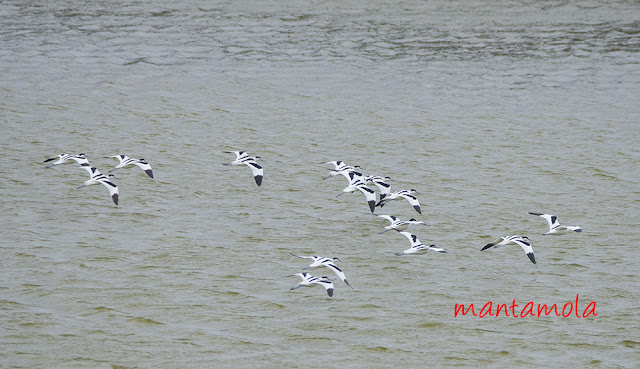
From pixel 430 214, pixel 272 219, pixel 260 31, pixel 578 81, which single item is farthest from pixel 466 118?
pixel 260 31

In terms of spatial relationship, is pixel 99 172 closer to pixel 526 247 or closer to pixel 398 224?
pixel 398 224

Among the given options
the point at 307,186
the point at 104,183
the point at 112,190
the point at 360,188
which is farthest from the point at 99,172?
the point at 360,188

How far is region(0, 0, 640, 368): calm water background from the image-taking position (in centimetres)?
1182

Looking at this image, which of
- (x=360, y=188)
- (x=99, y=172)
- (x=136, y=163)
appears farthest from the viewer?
(x=136, y=163)

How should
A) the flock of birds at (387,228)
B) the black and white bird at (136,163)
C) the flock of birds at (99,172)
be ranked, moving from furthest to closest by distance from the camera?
the black and white bird at (136,163)
the flock of birds at (99,172)
the flock of birds at (387,228)

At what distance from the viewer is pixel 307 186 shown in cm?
1811

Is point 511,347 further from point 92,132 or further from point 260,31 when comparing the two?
point 260,31

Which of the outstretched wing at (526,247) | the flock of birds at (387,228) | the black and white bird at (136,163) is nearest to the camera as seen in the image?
the flock of birds at (387,228)

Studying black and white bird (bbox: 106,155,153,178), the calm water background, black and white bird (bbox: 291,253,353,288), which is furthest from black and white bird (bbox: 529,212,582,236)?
black and white bird (bbox: 106,155,153,178)

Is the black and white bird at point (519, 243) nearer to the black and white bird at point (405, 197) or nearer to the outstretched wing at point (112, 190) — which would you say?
the black and white bird at point (405, 197)

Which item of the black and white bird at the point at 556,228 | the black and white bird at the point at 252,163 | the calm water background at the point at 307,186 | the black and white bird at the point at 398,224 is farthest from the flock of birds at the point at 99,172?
the black and white bird at the point at 556,228

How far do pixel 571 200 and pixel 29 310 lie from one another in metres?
11.1

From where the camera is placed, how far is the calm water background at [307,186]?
38.8 ft

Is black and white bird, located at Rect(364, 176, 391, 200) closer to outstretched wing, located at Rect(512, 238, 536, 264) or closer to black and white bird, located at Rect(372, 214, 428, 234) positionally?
black and white bird, located at Rect(372, 214, 428, 234)
